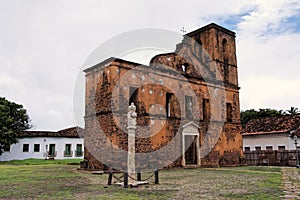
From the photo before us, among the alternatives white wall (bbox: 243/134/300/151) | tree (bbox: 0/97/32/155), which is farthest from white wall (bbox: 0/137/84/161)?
white wall (bbox: 243/134/300/151)

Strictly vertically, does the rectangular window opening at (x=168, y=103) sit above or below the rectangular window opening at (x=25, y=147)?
above

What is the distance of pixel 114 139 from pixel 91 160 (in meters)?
1.97

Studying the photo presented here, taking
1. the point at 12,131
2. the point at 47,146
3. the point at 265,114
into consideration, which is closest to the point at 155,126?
the point at 12,131

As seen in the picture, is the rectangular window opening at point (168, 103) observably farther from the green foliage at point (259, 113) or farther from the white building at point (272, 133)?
the green foliage at point (259, 113)

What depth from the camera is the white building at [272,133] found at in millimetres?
23188

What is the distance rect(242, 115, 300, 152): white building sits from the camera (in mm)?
23188

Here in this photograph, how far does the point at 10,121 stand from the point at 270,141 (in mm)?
22740

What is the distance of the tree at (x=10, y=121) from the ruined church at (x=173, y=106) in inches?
547

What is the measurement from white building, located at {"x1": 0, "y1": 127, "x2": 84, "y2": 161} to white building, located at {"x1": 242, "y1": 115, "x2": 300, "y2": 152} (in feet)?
55.0

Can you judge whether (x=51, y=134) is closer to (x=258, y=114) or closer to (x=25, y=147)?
(x=25, y=147)

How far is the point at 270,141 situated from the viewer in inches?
963

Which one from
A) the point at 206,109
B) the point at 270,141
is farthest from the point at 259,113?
the point at 206,109

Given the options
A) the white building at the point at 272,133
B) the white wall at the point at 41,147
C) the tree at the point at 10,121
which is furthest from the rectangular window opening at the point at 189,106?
the white wall at the point at 41,147

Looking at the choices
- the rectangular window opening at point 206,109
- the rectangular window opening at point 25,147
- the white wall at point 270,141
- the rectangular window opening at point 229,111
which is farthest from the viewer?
the rectangular window opening at point 25,147
